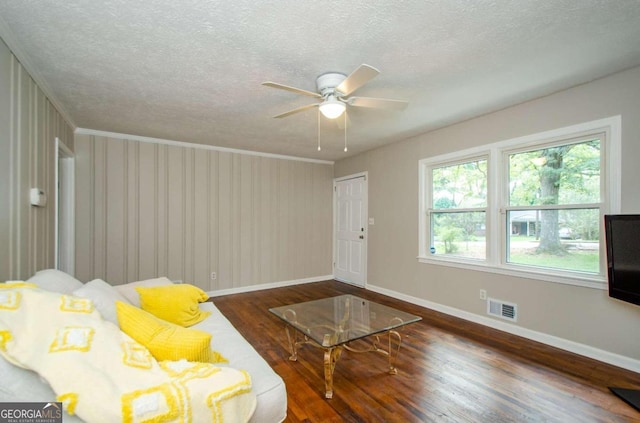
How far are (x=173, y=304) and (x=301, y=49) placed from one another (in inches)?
78.5

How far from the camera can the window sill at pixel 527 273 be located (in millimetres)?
2449

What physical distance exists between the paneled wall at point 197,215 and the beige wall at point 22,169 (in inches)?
46.8

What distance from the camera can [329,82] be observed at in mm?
2219

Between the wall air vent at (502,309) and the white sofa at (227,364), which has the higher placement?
the white sofa at (227,364)

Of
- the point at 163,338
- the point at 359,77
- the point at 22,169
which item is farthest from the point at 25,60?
the point at 359,77

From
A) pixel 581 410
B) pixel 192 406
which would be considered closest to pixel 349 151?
pixel 581 410

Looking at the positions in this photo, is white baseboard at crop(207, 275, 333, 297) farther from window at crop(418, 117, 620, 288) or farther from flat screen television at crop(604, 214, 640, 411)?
flat screen television at crop(604, 214, 640, 411)

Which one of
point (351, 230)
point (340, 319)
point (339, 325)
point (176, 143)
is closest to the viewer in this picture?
point (339, 325)

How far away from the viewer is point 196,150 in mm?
4371

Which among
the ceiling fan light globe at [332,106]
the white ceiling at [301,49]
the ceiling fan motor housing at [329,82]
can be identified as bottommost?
the ceiling fan light globe at [332,106]

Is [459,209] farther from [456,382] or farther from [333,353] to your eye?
[333,353]

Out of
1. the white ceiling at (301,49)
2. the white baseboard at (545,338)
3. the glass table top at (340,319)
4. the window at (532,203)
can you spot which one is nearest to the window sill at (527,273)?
the window at (532,203)

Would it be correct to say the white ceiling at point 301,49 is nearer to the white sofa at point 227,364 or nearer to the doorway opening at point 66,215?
the doorway opening at point 66,215

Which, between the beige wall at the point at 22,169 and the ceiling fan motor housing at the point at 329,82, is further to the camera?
the ceiling fan motor housing at the point at 329,82
